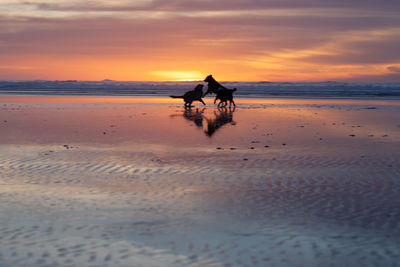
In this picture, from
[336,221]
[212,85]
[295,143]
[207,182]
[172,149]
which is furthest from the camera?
[212,85]

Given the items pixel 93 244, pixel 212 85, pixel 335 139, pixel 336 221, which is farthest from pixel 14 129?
pixel 212 85

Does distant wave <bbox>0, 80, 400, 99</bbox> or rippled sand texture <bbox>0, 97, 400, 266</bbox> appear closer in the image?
rippled sand texture <bbox>0, 97, 400, 266</bbox>

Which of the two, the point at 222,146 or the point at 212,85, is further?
the point at 212,85

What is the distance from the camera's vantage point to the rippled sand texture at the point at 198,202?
189 inches

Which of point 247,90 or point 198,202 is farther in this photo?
point 247,90

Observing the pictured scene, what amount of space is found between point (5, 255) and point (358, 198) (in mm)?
5131

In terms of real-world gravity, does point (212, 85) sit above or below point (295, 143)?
above

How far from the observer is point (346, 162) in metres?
10.0

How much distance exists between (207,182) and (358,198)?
2.60 metres

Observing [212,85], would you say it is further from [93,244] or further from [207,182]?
[93,244]

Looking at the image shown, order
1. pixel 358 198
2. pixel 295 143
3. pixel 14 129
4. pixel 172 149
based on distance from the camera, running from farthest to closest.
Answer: pixel 14 129, pixel 295 143, pixel 172 149, pixel 358 198

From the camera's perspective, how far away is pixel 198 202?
6.71 m

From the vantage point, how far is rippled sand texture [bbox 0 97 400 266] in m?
4.80

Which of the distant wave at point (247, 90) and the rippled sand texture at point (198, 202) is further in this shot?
the distant wave at point (247, 90)
